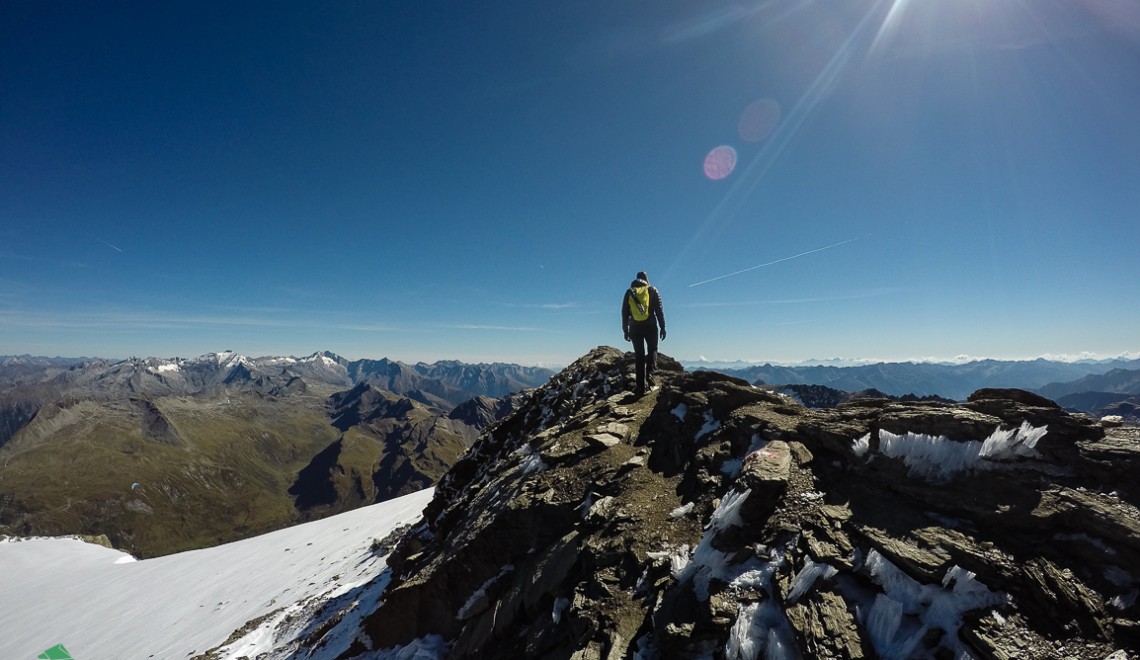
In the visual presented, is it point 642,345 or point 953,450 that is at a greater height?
point 642,345

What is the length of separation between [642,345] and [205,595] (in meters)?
37.8

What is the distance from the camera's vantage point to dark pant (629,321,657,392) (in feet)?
58.2

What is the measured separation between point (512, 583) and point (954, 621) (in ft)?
31.3

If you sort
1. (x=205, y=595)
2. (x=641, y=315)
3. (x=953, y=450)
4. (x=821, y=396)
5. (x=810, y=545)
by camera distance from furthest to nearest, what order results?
(x=821, y=396) < (x=205, y=595) < (x=641, y=315) < (x=953, y=450) < (x=810, y=545)

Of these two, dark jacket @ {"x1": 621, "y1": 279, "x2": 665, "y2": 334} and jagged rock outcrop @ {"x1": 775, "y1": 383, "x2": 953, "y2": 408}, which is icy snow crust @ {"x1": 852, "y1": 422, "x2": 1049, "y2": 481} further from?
dark jacket @ {"x1": 621, "y1": 279, "x2": 665, "y2": 334}

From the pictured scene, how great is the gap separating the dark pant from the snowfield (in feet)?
52.9

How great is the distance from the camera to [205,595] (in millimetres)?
30312

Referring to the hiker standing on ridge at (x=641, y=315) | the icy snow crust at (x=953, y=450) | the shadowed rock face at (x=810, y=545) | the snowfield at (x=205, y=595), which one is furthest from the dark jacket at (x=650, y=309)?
the snowfield at (x=205, y=595)

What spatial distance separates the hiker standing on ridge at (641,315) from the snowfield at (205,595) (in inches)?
670

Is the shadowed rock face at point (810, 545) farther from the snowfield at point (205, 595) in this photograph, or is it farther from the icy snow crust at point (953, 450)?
the snowfield at point (205, 595)

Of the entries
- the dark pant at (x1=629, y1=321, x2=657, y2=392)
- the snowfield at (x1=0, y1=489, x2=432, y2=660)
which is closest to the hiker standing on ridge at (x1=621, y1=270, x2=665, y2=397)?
the dark pant at (x1=629, y1=321, x2=657, y2=392)

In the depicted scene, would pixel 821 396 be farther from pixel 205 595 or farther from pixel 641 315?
pixel 205 595

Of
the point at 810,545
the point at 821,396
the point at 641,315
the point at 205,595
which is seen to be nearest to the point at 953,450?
the point at 810,545

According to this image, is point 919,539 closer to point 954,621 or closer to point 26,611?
point 954,621
